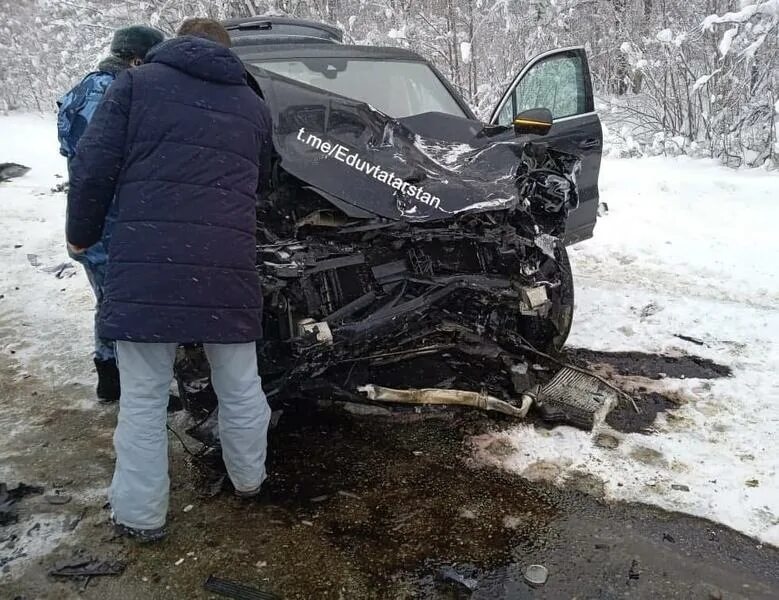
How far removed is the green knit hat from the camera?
10.5 ft

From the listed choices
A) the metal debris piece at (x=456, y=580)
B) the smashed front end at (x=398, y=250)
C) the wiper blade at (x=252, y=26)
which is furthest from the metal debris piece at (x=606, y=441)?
the wiper blade at (x=252, y=26)

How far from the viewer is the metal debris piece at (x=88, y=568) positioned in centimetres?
224

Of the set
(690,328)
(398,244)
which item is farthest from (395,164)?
(690,328)

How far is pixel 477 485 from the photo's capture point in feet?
9.06

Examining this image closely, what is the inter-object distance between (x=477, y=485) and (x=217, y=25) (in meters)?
2.33

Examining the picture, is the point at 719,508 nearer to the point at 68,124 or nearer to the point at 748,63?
the point at 68,124

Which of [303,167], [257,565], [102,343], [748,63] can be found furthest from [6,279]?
[748,63]

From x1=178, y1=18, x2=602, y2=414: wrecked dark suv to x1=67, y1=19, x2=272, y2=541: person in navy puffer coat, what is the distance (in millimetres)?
373

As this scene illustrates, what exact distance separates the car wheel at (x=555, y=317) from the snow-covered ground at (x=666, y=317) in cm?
66

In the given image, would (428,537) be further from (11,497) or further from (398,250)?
(11,497)

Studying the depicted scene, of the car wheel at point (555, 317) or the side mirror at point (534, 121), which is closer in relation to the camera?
the car wheel at point (555, 317)

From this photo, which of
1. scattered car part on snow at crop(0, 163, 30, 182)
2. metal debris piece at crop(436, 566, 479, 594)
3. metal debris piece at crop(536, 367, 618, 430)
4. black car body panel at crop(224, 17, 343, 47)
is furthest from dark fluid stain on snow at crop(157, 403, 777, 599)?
scattered car part on snow at crop(0, 163, 30, 182)

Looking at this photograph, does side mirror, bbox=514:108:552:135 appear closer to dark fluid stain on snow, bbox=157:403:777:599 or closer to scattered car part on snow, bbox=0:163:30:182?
dark fluid stain on snow, bbox=157:403:777:599

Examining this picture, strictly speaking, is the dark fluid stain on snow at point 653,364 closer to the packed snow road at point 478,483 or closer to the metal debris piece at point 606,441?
the packed snow road at point 478,483
